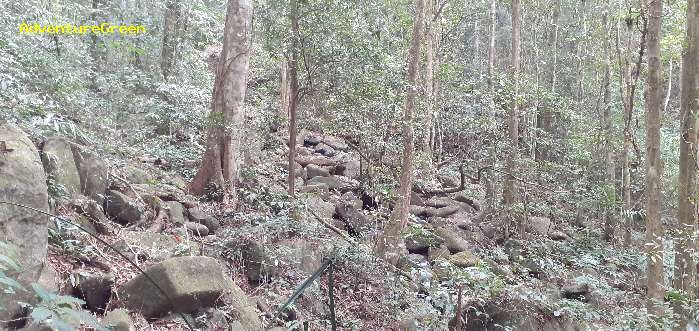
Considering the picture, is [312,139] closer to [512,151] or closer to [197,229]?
[512,151]

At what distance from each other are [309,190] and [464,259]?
3664 millimetres

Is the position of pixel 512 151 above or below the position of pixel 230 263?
above

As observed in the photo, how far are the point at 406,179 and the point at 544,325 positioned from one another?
9.97 feet

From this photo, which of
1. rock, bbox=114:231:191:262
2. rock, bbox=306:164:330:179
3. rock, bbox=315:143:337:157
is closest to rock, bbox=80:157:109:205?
rock, bbox=114:231:191:262

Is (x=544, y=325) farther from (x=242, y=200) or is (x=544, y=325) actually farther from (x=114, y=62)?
(x=114, y=62)

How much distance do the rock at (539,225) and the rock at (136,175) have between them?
887 cm

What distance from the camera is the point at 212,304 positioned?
477 centimetres

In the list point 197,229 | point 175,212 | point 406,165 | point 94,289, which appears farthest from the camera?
point 406,165

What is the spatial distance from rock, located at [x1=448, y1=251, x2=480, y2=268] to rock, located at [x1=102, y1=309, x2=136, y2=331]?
5.96 m

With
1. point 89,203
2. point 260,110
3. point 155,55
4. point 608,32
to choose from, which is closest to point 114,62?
point 155,55

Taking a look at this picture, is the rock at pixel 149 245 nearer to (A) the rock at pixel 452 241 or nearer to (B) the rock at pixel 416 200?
(A) the rock at pixel 452 241

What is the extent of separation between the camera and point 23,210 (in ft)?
11.9

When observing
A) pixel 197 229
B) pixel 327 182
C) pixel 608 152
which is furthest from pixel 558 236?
pixel 197 229

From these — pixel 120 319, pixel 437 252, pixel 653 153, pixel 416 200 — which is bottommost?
pixel 437 252
